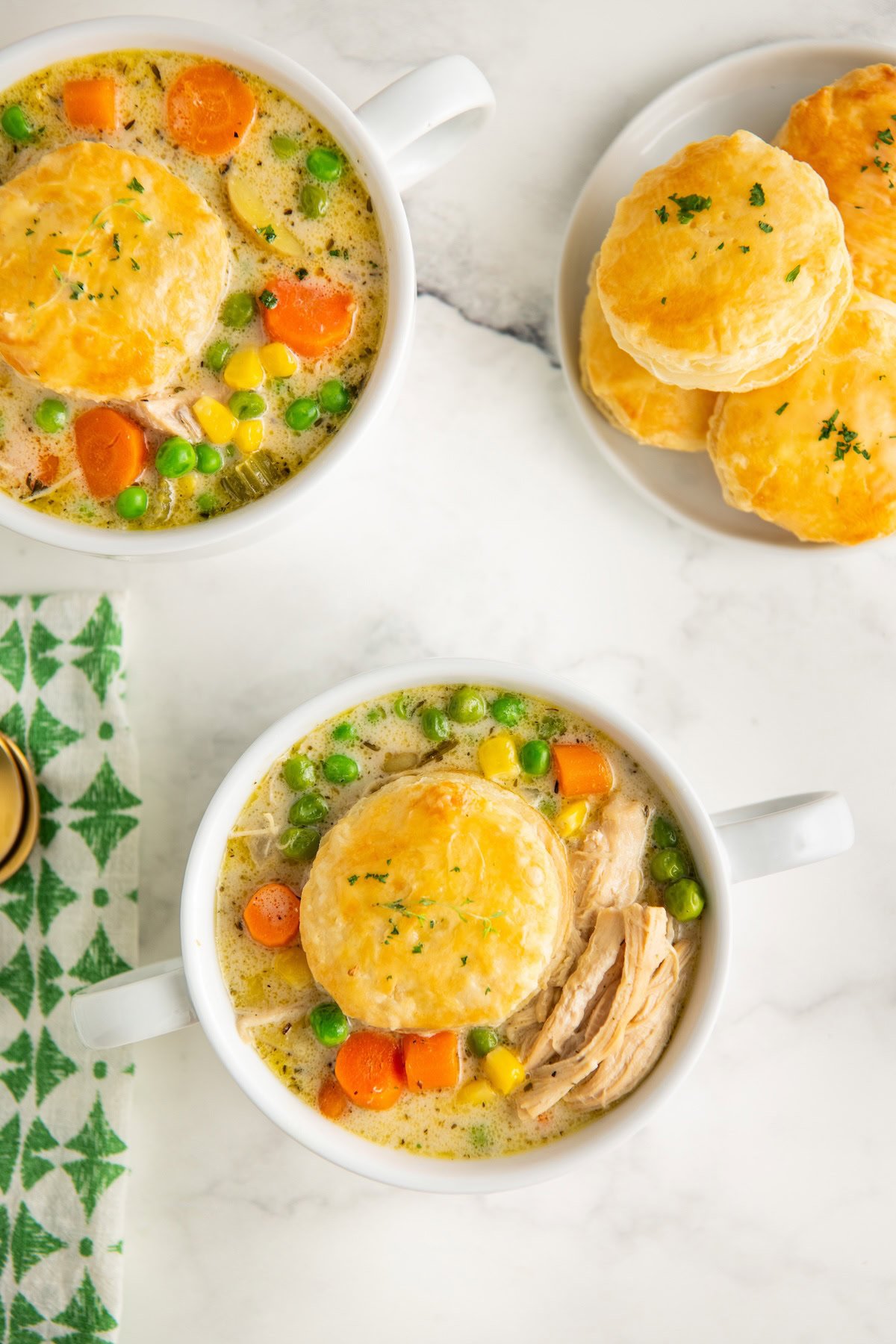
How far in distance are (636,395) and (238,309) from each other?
3.46 ft

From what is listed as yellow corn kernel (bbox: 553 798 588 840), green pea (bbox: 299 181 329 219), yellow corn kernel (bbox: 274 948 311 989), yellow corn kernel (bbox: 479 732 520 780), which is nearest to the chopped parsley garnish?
green pea (bbox: 299 181 329 219)

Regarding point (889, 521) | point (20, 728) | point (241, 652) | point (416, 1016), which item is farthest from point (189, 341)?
point (889, 521)

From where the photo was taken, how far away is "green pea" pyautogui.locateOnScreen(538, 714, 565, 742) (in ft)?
8.48

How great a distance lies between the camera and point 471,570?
3.13 meters

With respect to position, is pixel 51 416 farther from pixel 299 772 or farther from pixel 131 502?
pixel 299 772

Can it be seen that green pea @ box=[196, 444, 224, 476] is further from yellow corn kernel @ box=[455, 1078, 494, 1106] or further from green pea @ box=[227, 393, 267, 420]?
yellow corn kernel @ box=[455, 1078, 494, 1106]

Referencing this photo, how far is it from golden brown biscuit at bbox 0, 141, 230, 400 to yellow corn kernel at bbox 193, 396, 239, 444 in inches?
4.9

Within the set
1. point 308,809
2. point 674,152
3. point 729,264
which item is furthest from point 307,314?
point 674,152

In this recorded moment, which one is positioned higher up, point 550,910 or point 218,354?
point 218,354

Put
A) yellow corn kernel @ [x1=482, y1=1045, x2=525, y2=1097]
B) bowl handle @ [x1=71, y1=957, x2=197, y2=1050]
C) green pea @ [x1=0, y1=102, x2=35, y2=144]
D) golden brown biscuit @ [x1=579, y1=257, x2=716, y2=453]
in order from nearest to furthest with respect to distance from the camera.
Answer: bowl handle @ [x1=71, y1=957, x2=197, y2=1050] → green pea @ [x1=0, y1=102, x2=35, y2=144] → yellow corn kernel @ [x1=482, y1=1045, x2=525, y2=1097] → golden brown biscuit @ [x1=579, y1=257, x2=716, y2=453]

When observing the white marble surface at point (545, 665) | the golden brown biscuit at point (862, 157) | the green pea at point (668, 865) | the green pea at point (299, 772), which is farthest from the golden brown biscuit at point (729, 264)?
the green pea at point (299, 772)

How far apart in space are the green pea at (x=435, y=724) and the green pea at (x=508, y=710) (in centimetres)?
12

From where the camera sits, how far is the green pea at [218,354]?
248 cm

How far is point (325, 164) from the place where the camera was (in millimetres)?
2439
